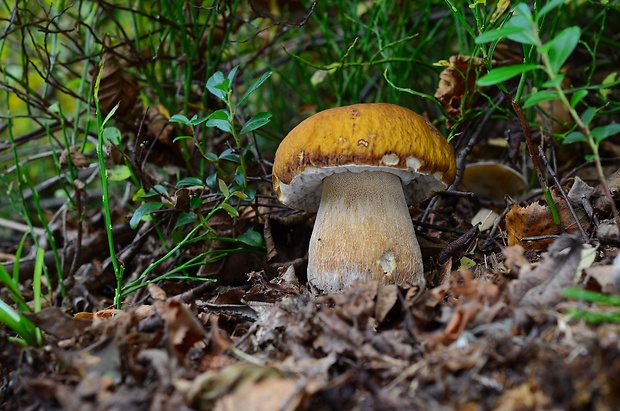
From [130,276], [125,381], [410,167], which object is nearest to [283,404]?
[125,381]

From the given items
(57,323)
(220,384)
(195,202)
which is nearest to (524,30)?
(220,384)

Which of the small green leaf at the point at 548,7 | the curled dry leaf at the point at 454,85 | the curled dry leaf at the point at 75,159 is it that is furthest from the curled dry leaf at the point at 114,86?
the small green leaf at the point at 548,7

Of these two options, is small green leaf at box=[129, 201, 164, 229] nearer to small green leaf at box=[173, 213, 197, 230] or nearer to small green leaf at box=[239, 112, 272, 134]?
small green leaf at box=[173, 213, 197, 230]

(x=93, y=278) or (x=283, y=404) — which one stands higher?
(x=283, y=404)

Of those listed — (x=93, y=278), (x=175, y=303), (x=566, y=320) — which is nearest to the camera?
(x=566, y=320)

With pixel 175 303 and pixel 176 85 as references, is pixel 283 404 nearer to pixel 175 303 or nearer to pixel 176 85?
pixel 175 303

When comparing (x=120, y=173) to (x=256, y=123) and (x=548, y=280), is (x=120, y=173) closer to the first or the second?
(x=256, y=123)

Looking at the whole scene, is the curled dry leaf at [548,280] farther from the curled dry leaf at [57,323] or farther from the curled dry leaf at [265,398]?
the curled dry leaf at [57,323]

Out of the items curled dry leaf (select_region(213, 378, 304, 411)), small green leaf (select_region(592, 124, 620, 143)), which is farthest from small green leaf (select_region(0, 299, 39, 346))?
small green leaf (select_region(592, 124, 620, 143))
